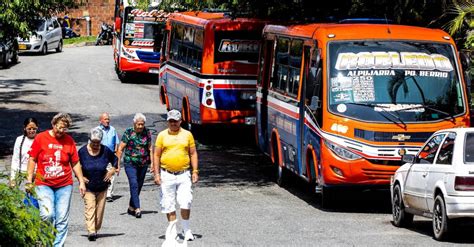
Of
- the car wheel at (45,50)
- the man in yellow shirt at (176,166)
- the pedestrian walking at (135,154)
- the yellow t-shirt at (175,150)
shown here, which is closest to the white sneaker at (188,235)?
the man in yellow shirt at (176,166)

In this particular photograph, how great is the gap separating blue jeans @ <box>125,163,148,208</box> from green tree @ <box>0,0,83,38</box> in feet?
28.6

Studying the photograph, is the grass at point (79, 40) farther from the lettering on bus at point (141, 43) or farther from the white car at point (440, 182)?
the white car at point (440, 182)

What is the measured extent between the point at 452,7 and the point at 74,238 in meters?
11.3

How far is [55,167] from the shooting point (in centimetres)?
1351

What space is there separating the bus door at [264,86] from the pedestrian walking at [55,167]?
9.67 m

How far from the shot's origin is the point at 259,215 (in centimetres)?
1795

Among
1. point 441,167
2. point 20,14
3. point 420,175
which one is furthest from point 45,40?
point 441,167

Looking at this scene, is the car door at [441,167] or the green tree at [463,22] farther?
the green tree at [463,22]

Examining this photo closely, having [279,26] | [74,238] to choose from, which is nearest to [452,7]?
[279,26]

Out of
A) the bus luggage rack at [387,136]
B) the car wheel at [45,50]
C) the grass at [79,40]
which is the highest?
the bus luggage rack at [387,136]

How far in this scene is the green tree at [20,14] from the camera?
83.5 feet

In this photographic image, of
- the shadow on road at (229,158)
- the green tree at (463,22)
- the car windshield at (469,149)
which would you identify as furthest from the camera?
the shadow on road at (229,158)

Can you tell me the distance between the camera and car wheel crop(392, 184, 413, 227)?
16422 mm

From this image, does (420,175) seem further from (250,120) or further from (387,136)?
(250,120)
